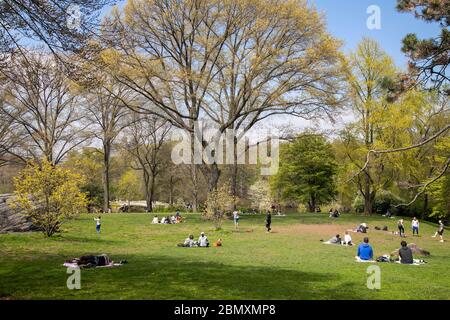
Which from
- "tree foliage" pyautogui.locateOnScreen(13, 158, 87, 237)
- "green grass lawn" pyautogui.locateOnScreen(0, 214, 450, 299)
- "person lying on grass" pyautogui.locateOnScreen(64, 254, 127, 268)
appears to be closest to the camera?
"green grass lawn" pyautogui.locateOnScreen(0, 214, 450, 299)

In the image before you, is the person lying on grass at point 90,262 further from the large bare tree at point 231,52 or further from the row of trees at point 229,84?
the large bare tree at point 231,52

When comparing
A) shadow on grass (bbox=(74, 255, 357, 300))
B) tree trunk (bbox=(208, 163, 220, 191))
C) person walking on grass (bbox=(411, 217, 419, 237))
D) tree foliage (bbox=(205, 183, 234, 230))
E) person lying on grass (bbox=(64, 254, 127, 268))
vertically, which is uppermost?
tree trunk (bbox=(208, 163, 220, 191))

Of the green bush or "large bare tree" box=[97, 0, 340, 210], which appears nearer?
"large bare tree" box=[97, 0, 340, 210]

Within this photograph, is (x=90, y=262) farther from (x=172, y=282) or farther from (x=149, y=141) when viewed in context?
(x=149, y=141)

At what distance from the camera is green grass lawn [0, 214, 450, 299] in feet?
34.7

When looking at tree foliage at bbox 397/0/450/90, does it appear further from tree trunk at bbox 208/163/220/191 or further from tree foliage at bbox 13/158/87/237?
tree trunk at bbox 208/163/220/191

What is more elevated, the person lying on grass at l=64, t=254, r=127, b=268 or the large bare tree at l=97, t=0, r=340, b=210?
the large bare tree at l=97, t=0, r=340, b=210

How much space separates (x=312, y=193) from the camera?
6069 cm

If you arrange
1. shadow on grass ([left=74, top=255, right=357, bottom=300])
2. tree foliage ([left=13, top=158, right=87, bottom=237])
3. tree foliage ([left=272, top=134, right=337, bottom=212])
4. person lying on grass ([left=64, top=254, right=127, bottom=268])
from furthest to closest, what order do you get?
1. tree foliage ([left=272, top=134, right=337, bottom=212])
2. tree foliage ([left=13, top=158, right=87, bottom=237])
3. person lying on grass ([left=64, top=254, right=127, bottom=268])
4. shadow on grass ([left=74, top=255, right=357, bottom=300])

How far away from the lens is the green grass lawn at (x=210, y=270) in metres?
10.6

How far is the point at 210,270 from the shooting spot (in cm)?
1397

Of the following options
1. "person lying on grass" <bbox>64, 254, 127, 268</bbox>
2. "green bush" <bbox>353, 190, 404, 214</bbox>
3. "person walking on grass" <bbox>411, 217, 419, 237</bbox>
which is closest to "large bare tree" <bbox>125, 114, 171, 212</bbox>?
"green bush" <bbox>353, 190, 404, 214</bbox>

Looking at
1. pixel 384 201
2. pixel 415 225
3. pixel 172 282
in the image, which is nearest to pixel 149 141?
pixel 384 201

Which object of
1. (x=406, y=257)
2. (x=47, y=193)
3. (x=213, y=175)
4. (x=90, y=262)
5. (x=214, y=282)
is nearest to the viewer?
(x=214, y=282)
